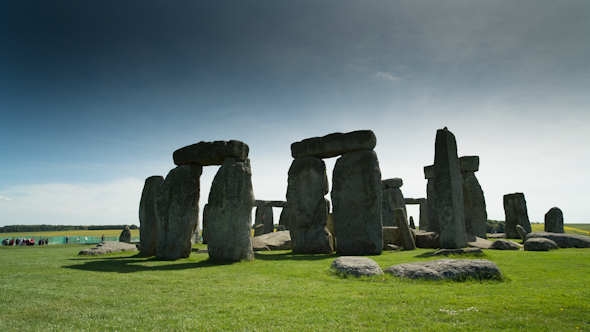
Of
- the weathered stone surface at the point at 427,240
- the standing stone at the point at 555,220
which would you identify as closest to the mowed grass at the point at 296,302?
the weathered stone surface at the point at 427,240

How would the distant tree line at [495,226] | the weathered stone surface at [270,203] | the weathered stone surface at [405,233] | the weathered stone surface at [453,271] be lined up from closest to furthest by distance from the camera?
the weathered stone surface at [453,271] → the weathered stone surface at [405,233] → the weathered stone surface at [270,203] → the distant tree line at [495,226]

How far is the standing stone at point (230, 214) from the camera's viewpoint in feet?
33.2

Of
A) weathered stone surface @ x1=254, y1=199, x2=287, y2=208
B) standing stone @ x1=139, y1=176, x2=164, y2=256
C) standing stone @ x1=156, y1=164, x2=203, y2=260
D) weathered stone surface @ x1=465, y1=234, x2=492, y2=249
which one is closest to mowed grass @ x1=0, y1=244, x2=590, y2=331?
standing stone @ x1=156, y1=164, x2=203, y2=260

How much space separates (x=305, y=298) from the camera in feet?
16.4

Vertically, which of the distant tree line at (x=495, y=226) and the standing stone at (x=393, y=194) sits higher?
the standing stone at (x=393, y=194)

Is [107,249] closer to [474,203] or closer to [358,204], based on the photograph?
[358,204]

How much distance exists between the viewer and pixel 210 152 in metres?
10.9

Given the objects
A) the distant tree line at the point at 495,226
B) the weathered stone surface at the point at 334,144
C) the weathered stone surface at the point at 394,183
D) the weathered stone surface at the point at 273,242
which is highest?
the weathered stone surface at the point at 334,144

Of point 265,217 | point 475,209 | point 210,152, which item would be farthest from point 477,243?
point 265,217

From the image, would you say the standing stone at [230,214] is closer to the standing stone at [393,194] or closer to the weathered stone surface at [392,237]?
the weathered stone surface at [392,237]

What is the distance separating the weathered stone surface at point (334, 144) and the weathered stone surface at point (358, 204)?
12.6 inches

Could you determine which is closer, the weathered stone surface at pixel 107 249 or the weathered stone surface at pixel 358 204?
the weathered stone surface at pixel 358 204

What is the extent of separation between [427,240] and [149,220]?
11.5 meters

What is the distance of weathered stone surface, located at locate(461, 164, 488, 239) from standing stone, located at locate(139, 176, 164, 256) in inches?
653
